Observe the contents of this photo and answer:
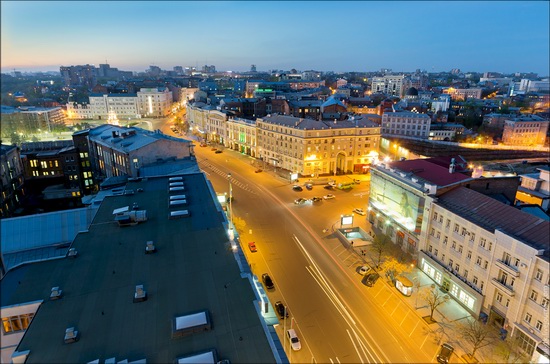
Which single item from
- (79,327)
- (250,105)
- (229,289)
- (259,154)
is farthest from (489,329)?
(250,105)

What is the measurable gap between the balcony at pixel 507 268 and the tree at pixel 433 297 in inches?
282

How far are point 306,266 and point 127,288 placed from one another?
26225mm

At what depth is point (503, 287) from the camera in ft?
113

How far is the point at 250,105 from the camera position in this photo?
145 m

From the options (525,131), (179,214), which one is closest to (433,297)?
(179,214)

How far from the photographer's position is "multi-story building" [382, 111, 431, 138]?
134875 millimetres

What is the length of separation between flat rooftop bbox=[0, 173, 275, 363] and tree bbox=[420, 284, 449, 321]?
22.6 m

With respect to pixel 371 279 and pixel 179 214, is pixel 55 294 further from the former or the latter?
pixel 371 279

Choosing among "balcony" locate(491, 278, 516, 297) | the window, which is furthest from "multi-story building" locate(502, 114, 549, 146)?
the window

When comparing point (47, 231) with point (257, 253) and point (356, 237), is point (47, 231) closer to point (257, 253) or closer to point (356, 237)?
point (257, 253)

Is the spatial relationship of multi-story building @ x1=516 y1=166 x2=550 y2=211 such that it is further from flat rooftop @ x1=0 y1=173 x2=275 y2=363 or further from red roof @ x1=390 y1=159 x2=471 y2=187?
flat rooftop @ x1=0 y1=173 x2=275 y2=363

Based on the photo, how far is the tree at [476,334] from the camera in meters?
32.3

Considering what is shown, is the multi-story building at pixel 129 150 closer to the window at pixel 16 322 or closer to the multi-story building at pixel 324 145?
the multi-story building at pixel 324 145

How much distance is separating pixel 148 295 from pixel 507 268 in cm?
3428
